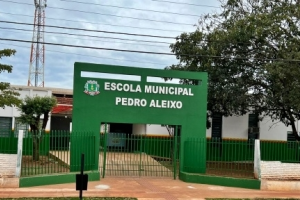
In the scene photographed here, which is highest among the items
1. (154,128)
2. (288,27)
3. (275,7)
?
(275,7)

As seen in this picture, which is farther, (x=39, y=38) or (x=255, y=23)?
(x=39, y=38)

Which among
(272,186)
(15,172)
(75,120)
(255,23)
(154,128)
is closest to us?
(15,172)

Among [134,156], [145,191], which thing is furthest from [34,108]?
[145,191]

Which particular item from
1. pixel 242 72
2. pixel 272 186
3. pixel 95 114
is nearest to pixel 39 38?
pixel 95 114

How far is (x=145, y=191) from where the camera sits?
11.9 meters

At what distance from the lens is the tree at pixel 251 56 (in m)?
15.3

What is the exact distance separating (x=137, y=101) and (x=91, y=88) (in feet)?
6.17

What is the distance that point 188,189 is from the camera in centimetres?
1262

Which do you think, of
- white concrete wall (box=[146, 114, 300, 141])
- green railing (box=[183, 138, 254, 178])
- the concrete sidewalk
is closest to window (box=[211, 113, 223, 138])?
white concrete wall (box=[146, 114, 300, 141])

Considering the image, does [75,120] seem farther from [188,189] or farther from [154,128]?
[154,128]

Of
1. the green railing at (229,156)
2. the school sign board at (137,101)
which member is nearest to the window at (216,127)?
the green railing at (229,156)

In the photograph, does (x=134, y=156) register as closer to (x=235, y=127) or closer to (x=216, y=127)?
(x=216, y=127)

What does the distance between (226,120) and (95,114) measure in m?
12.2

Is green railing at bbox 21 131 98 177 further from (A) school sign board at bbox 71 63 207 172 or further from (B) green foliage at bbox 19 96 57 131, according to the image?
(B) green foliage at bbox 19 96 57 131
